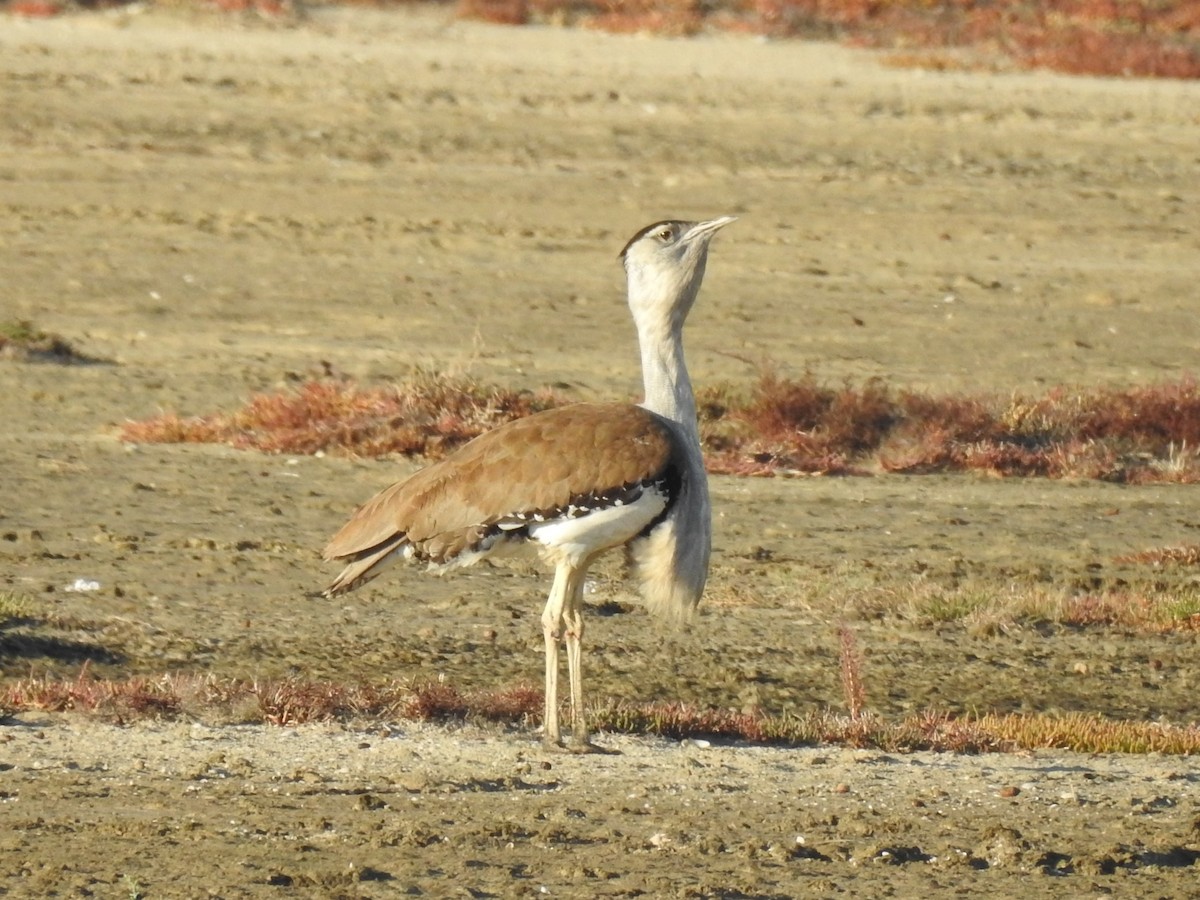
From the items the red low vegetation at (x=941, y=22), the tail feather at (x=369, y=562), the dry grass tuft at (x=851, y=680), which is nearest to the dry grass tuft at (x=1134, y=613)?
the dry grass tuft at (x=851, y=680)

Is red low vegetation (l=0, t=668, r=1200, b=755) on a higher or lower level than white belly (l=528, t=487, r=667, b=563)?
lower

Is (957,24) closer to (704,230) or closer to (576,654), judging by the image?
(704,230)

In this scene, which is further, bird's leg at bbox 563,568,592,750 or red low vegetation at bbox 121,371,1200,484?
red low vegetation at bbox 121,371,1200,484

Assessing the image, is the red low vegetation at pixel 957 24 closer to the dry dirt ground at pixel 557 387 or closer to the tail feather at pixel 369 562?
the dry dirt ground at pixel 557 387

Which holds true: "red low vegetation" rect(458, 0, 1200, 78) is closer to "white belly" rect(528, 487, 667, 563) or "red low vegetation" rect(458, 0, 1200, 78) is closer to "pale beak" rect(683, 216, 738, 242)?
"pale beak" rect(683, 216, 738, 242)

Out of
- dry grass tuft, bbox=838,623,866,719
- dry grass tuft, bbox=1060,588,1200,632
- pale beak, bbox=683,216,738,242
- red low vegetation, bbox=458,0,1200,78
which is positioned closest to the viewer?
pale beak, bbox=683,216,738,242

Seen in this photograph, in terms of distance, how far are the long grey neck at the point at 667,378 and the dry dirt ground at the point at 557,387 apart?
1.09 meters

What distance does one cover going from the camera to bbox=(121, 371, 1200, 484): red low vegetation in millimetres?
12148

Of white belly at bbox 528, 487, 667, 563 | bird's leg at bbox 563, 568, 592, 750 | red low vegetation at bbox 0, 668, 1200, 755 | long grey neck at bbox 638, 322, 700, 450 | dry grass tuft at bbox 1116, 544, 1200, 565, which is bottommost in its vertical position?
dry grass tuft at bbox 1116, 544, 1200, 565

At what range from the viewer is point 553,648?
709 cm

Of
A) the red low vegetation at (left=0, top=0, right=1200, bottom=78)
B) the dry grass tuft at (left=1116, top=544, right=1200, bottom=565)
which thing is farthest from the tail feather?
the red low vegetation at (left=0, top=0, right=1200, bottom=78)

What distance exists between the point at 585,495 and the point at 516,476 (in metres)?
0.25

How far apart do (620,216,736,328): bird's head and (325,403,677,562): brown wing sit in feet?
1.13

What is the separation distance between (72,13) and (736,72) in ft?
25.5
